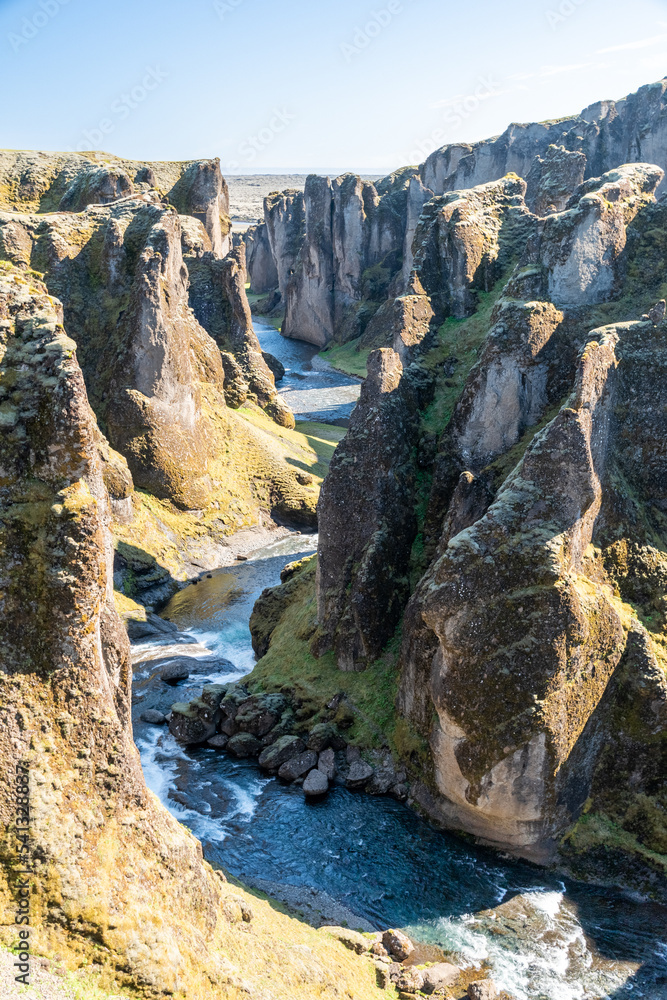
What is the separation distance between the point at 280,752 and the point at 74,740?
15.1 metres

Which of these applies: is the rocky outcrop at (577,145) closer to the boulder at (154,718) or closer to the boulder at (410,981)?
the boulder at (154,718)

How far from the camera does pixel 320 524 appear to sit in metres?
33.2

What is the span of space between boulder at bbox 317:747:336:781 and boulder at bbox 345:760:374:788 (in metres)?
0.57

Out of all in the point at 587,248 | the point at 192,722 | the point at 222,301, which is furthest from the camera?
the point at 222,301

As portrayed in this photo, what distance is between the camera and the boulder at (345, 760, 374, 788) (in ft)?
89.1

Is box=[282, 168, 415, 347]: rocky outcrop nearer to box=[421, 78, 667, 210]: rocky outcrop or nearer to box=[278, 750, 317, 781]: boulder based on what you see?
box=[421, 78, 667, 210]: rocky outcrop

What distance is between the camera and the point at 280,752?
2873cm

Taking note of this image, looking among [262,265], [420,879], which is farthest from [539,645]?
[262,265]

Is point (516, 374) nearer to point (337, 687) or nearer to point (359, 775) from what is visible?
point (337, 687)

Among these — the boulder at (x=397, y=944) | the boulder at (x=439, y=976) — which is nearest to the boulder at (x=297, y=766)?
the boulder at (x=397, y=944)

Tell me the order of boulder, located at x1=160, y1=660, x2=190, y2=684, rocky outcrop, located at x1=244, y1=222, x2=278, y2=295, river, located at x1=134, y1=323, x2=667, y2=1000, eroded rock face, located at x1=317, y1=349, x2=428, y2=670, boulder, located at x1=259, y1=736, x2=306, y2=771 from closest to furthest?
river, located at x1=134, y1=323, x2=667, y2=1000, boulder, located at x1=259, y1=736, x2=306, y2=771, eroded rock face, located at x1=317, y1=349, x2=428, y2=670, boulder, located at x1=160, y1=660, x2=190, y2=684, rocky outcrop, located at x1=244, y1=222, x2=278, y2=295

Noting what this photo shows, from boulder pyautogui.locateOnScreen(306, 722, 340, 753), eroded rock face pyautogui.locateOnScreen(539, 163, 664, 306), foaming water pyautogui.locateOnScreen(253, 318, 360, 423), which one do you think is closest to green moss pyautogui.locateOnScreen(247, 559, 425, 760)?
boulder pyautogui.locateOnScreen(306, 722, 340, 753)

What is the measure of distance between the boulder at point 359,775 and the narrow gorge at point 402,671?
0.34 feet

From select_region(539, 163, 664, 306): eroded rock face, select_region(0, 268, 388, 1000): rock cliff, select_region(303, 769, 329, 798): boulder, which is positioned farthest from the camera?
select_region(539, 163, 664, 306): eroded rock face
